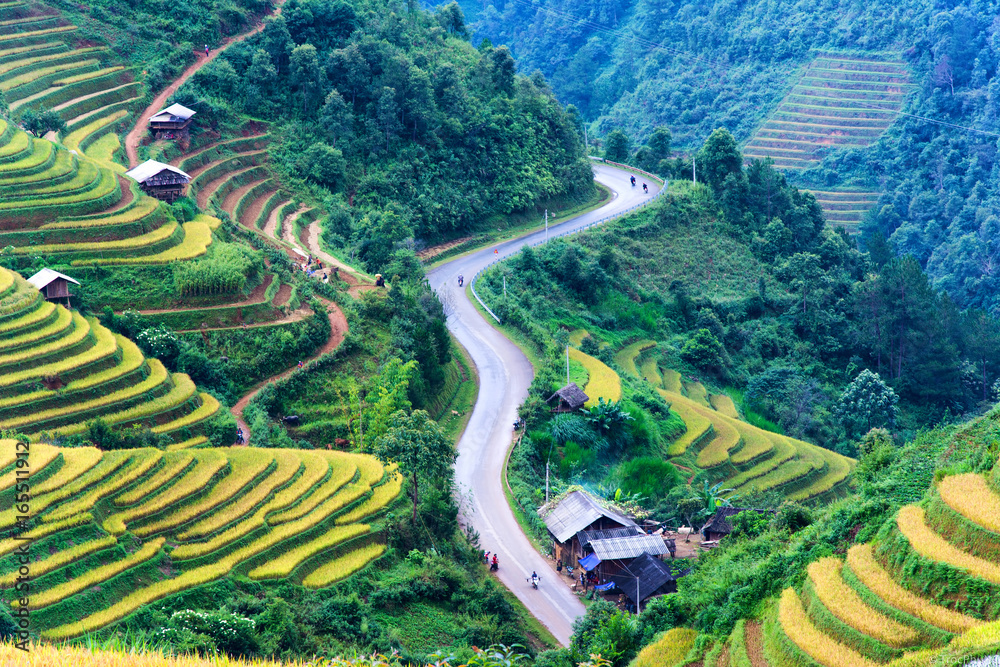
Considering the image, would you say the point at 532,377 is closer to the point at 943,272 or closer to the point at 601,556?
the point at 601,556

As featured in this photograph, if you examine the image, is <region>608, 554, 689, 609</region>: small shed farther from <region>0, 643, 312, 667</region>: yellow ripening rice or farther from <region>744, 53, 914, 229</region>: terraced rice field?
<region>744, 53, 914, 229</region>: terraced rice field

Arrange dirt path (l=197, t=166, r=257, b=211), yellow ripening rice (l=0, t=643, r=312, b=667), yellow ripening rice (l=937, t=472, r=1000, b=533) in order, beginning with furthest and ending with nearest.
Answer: dirt path (l=197, t=166, r=257, b=211), yellow ripening rice (l=937, t=472, r=1000, b=533), yellow ripening rice (l=0, t=643, r=312, b=667)

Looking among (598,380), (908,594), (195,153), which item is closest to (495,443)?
(598,380)

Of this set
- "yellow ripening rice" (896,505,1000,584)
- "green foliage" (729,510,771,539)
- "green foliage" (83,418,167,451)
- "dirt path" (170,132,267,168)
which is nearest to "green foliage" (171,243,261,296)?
"green foliage" (83,418,167,451)

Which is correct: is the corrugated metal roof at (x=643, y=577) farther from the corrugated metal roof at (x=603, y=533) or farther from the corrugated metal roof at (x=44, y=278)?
the corrugated metal roof at (x=44, y=278)

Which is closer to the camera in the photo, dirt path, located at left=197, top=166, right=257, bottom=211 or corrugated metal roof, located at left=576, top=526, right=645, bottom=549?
corrugated metal roof, located at left=576, top=526, right=645, bottom=549

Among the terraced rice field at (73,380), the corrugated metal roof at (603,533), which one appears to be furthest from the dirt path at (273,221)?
the corrugated metal roof at (603,533)

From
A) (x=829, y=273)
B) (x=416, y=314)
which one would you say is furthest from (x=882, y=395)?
(x=416, y=314)
